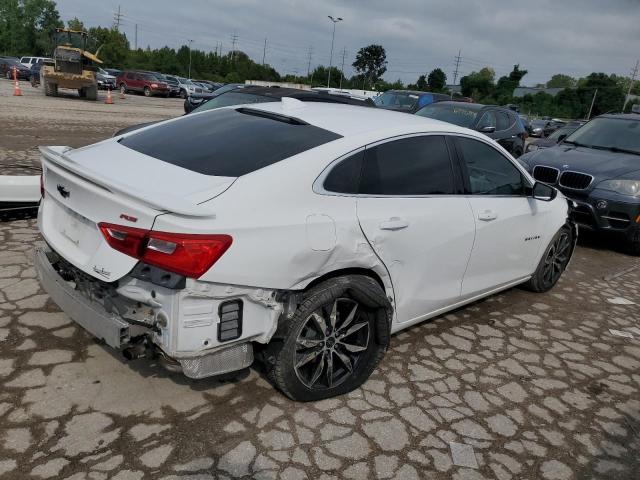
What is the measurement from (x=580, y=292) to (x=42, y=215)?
494 centimetres

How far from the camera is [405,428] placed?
2.89 m

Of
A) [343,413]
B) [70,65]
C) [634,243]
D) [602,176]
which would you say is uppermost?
[70,65]

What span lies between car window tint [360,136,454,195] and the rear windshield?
12.6 inches

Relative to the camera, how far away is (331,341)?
2.97 metres

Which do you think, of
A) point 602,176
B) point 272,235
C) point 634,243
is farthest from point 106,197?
point 634,243

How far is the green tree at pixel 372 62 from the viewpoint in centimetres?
11231

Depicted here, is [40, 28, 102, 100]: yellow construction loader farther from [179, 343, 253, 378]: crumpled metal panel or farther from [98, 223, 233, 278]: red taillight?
[179, 343, 253, 378]: crumpled metal panel

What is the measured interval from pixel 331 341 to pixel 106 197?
4.66 ft

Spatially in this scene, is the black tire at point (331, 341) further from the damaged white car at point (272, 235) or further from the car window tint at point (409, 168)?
the car window tint at point (409, 168)

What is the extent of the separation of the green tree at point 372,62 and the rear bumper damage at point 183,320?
376ft

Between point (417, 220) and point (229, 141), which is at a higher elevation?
point (229, 141)

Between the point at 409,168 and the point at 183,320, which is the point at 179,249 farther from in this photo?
the point at 409,168

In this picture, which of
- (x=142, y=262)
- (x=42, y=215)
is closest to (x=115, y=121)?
(x=42, y=215)

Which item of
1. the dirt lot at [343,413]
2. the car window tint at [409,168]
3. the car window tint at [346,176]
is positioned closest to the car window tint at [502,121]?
the dirt lot at [343,413]
